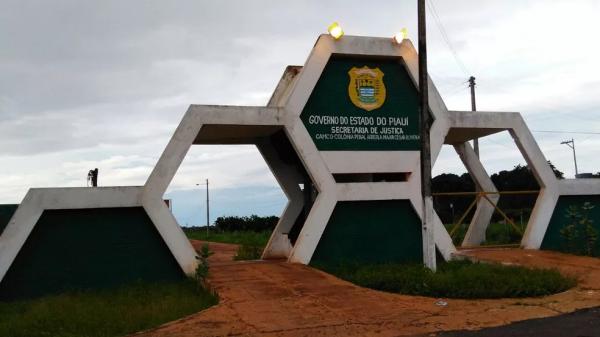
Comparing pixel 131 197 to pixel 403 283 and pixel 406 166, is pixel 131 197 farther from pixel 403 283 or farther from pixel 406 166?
pixel 406 166

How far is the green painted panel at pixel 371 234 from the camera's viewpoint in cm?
1564

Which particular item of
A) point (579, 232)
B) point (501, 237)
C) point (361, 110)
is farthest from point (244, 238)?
point (579, 232)

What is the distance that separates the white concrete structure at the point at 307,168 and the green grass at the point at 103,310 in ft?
4.69

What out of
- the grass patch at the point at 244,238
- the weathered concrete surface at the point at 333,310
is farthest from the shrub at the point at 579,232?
the grass patch at the point at 244,238

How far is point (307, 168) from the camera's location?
15516mm

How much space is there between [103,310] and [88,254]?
305 centimetres

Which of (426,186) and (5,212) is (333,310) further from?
(5,212)

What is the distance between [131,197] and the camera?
13.6 m

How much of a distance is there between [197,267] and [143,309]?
3.29 metres

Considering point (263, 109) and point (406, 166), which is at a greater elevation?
point (263, 109)

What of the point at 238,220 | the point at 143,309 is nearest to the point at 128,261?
the point at 143,309

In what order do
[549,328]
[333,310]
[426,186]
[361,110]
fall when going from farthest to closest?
[361,110], [426,186], [333,310], [549,328]

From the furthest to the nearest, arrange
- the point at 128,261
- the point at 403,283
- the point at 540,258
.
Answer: the point at 540,258
the point at 128,261
the point at 403,283

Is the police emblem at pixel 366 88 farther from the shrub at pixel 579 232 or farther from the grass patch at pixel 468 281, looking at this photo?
the shrub at pixel 579 232
